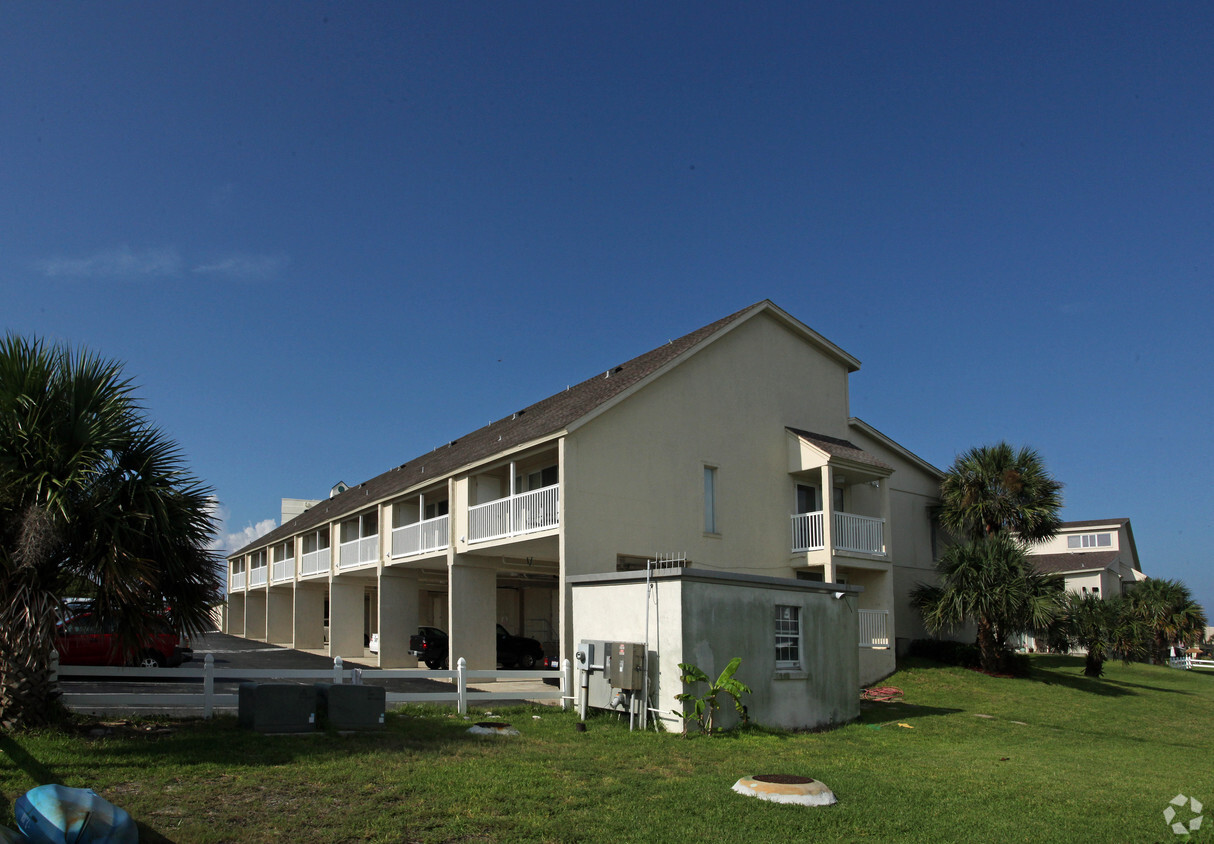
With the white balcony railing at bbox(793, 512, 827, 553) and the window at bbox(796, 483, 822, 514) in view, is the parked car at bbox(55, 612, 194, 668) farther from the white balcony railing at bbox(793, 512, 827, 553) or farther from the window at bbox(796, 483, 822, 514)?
the window at bbox(796, 483, 822, 514)

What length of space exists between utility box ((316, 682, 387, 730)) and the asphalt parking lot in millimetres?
1837

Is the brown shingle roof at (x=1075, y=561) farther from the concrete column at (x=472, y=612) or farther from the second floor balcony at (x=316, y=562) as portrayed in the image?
the second floor balcony at (x=316, y=562)

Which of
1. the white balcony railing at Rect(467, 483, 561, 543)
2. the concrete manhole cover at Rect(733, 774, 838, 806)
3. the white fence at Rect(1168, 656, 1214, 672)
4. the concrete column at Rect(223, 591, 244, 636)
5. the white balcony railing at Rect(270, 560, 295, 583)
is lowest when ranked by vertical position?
the white fence at Rect(1168, 656, 1214, 672)

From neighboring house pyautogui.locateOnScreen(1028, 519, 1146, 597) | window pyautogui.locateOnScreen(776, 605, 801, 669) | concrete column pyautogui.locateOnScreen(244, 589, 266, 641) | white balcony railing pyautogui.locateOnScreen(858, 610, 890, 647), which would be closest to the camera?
window pyautogui.locateOnScreen(776, 605, 801, 669)

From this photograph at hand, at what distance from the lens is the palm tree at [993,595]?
24.1m

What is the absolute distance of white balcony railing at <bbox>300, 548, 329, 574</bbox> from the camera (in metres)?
34.4

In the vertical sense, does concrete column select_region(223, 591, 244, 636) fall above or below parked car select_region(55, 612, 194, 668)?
below

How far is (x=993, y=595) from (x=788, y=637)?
35.4ft

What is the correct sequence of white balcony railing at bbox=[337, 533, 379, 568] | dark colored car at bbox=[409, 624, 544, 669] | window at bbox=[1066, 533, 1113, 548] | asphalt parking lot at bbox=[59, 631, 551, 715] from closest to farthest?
asphalt parking lot at bbox=[59, 631, 551, 715]
dark colored car at bbox=[409, 624, 544, 669]
white balcony railing at bbox=[337, 533, 379, 568]
window at bbox=[1066, 533, 1113, 548]

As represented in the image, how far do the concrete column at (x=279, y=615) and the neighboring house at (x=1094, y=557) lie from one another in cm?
3448

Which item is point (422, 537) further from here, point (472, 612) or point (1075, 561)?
point (1075, 561)

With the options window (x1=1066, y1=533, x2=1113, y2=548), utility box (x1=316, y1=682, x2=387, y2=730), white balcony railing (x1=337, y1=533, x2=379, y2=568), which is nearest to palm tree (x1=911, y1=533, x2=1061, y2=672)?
white balcony railing (x1=337, y1=533, x2=379, y2=568)

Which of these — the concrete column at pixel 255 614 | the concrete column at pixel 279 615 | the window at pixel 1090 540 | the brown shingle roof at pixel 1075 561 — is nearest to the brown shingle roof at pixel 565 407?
the concrete column at pixel 279 615

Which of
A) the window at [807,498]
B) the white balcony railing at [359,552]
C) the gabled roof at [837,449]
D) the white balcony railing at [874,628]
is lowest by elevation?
the white balcony railing at [874,628]
